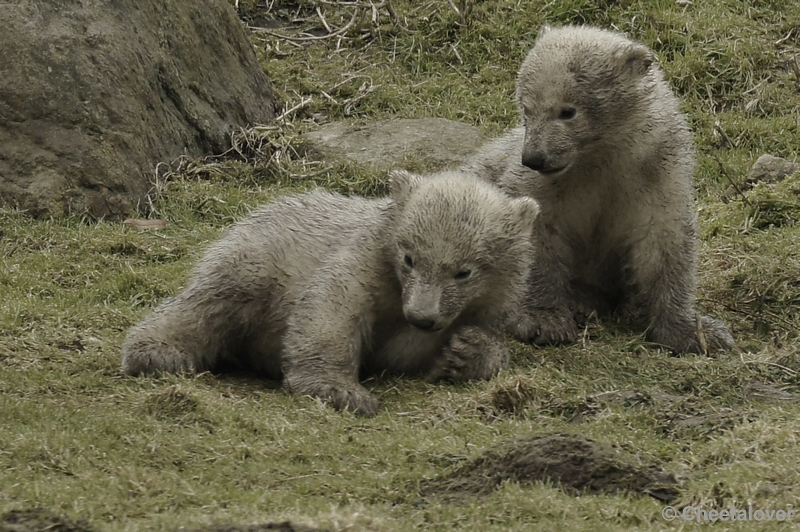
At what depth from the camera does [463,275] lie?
6.15 m

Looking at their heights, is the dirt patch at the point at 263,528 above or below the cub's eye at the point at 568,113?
below

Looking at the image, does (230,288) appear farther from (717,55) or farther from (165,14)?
(717,55)

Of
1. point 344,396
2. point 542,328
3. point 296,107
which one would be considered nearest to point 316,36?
point 296,107

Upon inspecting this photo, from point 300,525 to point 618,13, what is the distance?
916cm

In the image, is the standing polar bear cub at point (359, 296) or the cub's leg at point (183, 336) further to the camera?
the cub's leg at point (183, 336)

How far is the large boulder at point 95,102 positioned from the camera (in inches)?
355

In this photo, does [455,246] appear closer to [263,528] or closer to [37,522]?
[263,528]

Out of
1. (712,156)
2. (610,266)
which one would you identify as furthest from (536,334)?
(712,156)

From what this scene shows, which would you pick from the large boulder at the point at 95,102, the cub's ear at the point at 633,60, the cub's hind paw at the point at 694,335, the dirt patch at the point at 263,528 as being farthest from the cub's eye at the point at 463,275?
the large boulder at the point at 95,102

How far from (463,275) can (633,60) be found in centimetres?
202

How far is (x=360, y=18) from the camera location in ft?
42.2

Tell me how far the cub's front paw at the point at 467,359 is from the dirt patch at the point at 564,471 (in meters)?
1.49

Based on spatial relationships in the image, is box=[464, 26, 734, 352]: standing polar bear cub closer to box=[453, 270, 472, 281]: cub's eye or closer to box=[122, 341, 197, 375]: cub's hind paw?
box=[453, 270, 472, 281]: cub's eye

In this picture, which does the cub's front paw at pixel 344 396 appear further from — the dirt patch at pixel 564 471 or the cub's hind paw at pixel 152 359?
the dirt patch at pixel 564 471
